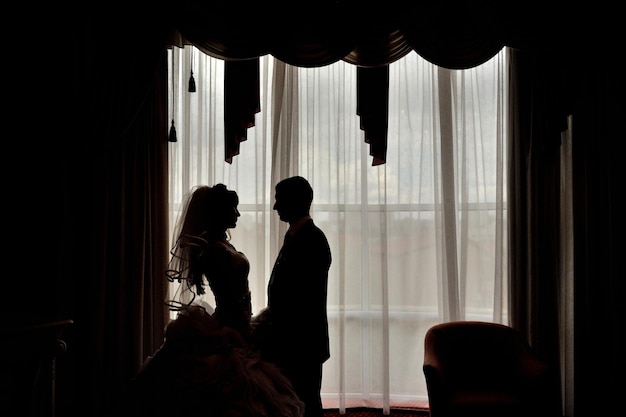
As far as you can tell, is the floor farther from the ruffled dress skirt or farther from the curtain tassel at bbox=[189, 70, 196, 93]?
the curtain tassel at bbox=[189, 70, 196, 93]

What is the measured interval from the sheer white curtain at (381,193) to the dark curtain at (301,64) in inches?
11.9

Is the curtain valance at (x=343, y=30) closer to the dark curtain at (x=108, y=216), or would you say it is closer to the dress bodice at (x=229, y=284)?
the dark curtain at (x=108, y=216)

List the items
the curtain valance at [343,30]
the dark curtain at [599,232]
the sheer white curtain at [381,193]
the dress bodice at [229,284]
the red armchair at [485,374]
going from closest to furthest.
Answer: the dress bodice at [229,284] → the red armchair at [485,374] → the dark curtain at [599,232] → the curtain valance at [343,30] → the sheer white curtain at [381,193]

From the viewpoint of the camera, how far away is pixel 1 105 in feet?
10.4

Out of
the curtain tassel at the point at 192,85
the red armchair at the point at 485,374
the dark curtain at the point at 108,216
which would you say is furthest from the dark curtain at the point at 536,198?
the dark curtain at the point at 108,216

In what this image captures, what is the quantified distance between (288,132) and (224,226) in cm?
143

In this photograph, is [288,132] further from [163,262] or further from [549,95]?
[549,95]

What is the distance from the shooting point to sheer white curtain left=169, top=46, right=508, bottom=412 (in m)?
3.81

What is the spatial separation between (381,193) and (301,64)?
3.73 ft

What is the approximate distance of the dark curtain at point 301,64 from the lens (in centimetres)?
337

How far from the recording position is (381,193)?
12.7 ft

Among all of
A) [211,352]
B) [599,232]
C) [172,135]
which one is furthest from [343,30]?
[211,352]

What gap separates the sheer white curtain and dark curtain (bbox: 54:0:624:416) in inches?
11.9

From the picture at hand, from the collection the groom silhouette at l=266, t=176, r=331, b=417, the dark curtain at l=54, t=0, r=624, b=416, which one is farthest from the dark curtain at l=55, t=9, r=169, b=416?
the groom silhouette at l=266, t=176, r=331, b=417
